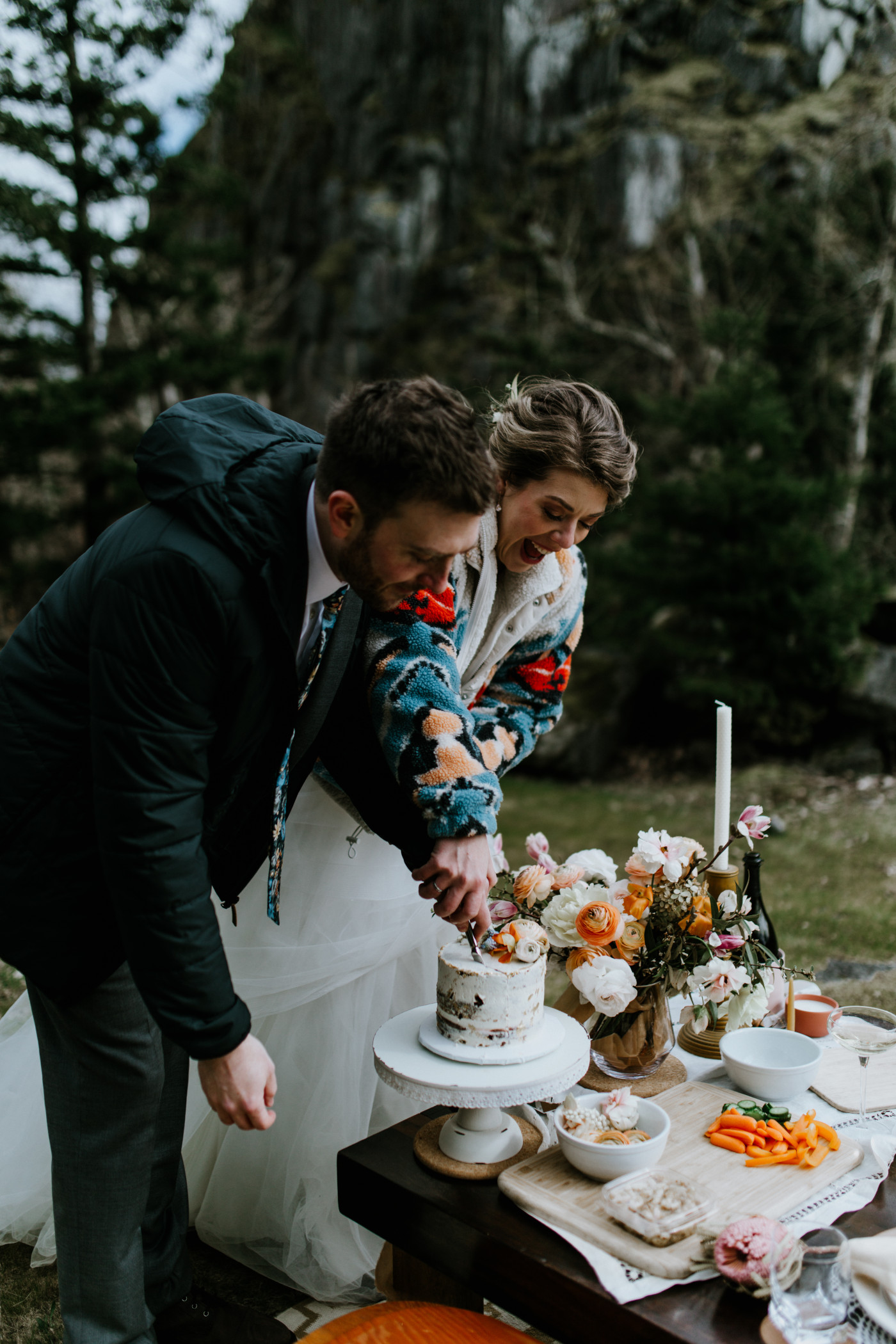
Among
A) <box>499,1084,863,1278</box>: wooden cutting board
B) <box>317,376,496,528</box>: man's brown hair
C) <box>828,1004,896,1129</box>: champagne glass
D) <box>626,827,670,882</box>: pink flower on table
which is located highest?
<box>317,376,496,528</box>: man's brown hair

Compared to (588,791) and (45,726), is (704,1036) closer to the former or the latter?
(45,726)

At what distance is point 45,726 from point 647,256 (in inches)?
474

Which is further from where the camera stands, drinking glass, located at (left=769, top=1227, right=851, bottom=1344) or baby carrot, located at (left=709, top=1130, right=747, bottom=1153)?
Result: baby carrot, located at (left=709, top=1130, right=747, bottom=1153)

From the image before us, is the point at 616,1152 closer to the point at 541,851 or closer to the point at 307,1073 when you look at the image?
the point at 541,851

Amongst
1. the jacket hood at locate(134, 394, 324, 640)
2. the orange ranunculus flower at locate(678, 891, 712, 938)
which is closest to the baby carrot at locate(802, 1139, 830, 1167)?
the orange ranunculus flower at locate(678, 891, 712, 938)

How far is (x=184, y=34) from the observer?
30.0 ft

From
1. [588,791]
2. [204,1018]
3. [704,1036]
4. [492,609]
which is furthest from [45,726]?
[588,791]

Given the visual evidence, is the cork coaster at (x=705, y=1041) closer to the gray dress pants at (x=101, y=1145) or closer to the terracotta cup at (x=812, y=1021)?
the terracotta cup at (x=812, y=1021)

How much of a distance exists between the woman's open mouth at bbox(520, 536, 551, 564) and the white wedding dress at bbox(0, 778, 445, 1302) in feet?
2.09

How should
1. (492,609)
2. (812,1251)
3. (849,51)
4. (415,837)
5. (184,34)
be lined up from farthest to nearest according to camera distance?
1. (849,51)
2. (184,34)
3. (492,609)
4. (415,837)
5. (812,1251)

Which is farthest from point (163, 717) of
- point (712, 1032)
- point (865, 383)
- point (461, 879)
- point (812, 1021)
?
point (865, 383)

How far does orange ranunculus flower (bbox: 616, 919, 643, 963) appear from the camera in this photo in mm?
1492

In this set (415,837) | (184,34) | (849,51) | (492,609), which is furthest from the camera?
(849,51)

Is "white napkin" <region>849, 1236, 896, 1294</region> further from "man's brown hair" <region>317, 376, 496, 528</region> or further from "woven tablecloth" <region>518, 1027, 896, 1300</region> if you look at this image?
"man's brown hair" <region>317, 376, 496, 528</region>
